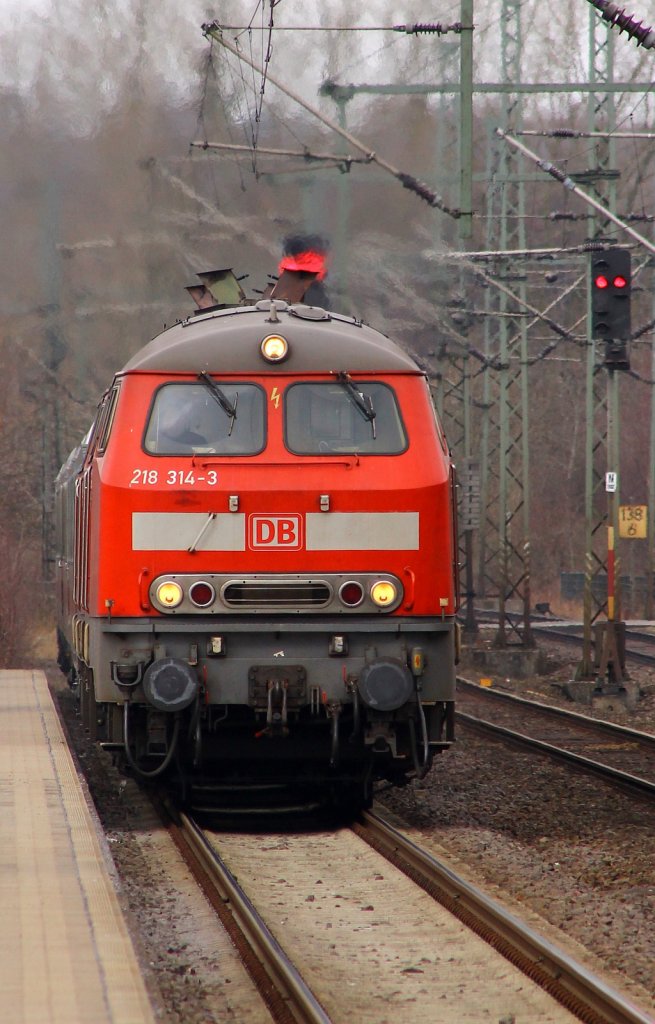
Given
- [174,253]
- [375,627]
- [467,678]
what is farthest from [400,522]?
[174,253]

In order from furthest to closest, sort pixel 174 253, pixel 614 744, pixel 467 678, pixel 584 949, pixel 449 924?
pixel 174 253
pixel 467 678
pixel 614 744
pixel 449 924
pixel 584 949

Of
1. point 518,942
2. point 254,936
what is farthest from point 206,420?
point 518,942

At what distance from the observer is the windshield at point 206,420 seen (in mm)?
9695

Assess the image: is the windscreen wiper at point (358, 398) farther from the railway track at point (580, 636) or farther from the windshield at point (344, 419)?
the railway track at point (580, 636)

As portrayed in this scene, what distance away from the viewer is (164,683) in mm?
9086

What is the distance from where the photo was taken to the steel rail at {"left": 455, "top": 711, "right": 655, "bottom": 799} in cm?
1201

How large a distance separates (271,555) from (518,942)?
11.1ft

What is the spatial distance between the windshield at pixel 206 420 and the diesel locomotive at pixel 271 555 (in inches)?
0.5

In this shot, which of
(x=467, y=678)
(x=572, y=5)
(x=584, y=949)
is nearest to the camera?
(x=584, y=949)

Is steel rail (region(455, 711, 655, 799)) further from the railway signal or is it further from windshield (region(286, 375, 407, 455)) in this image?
the railway signal

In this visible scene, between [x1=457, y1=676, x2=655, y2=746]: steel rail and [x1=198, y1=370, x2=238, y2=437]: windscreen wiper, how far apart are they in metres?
7.50

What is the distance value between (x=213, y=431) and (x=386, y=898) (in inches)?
129

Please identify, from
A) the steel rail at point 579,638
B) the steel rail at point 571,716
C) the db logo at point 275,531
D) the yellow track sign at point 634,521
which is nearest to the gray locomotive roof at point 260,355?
the db logo at point 275,531

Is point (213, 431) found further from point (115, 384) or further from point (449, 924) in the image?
point (449, 924)
